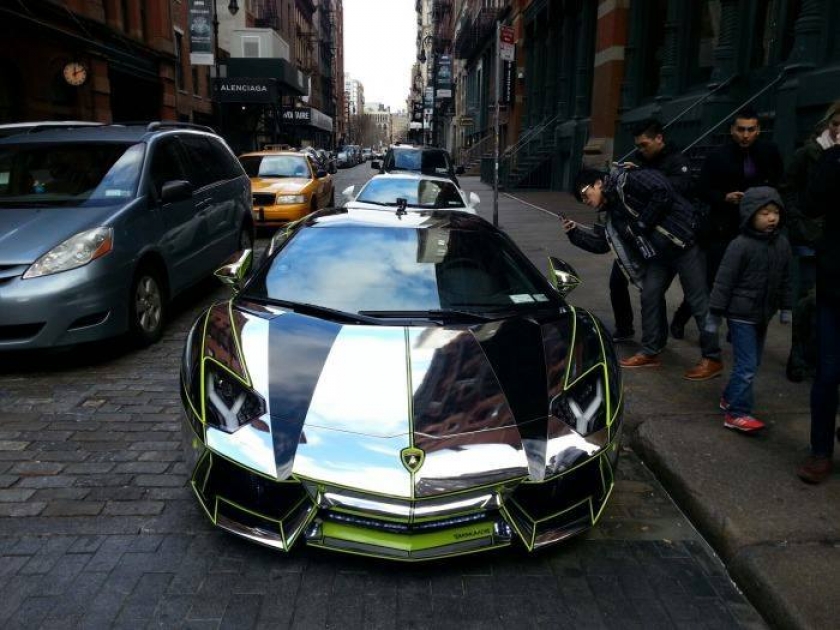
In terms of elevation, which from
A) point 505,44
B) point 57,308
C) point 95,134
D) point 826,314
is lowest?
point 57,308

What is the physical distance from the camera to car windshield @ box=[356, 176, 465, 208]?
8.98 meters

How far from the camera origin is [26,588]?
274cm

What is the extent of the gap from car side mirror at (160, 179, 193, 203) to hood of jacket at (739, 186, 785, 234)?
189 inches

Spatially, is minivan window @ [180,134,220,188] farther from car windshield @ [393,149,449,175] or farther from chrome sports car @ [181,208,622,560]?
car windshield @ [393,149,449,175]

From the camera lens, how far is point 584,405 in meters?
3.09

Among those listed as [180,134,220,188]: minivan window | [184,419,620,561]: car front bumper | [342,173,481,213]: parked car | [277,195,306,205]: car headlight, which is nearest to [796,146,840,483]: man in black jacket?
[184,419,620,561]: car front bumper

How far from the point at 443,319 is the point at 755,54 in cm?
959

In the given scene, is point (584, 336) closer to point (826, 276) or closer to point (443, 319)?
point (443, 319)

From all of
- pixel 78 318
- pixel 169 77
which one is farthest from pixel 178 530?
pixel 169 77

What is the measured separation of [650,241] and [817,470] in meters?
2.25

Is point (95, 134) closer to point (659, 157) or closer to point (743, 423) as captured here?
point (659, 157)

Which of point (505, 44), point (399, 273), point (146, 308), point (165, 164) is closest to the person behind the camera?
point (399, 273)

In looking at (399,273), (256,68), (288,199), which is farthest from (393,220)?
(256,68)

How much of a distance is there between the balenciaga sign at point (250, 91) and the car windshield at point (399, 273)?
37376mm
